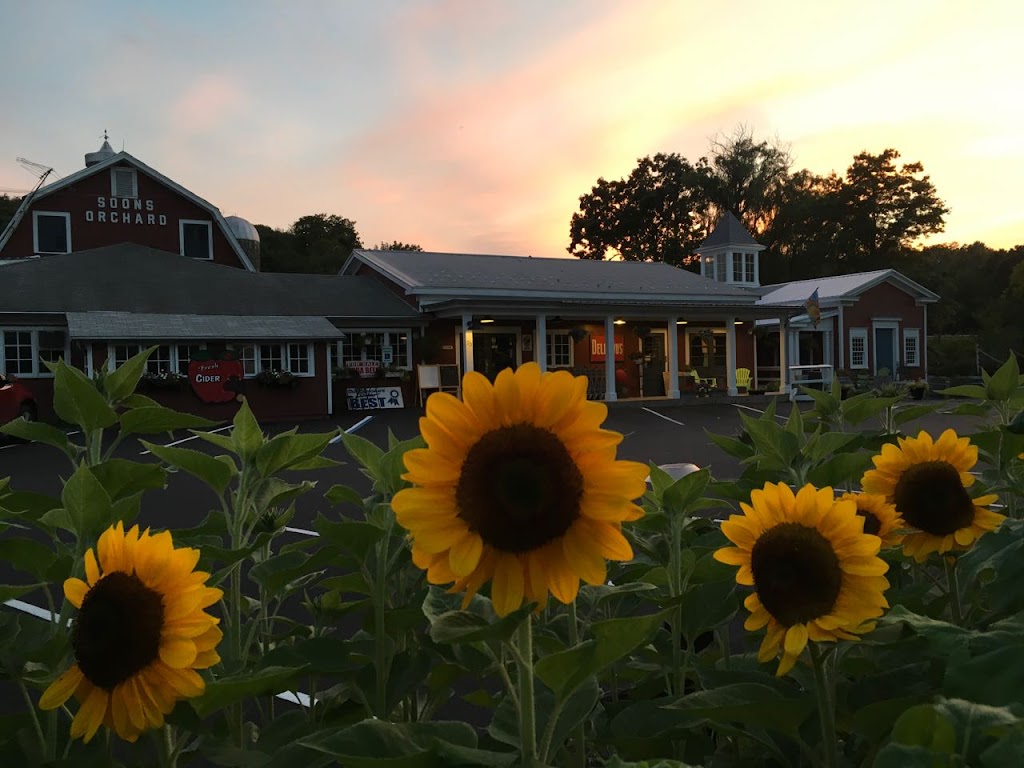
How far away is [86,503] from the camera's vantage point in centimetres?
116

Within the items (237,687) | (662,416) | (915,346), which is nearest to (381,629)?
(237,687)

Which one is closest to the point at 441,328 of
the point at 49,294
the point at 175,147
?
the point at 49,294

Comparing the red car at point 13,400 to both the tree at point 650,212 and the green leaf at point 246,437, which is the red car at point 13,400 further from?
the tree at point 650,212

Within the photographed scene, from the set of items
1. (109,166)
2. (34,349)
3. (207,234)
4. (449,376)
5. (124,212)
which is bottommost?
(449,376)

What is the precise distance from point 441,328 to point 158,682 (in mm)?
22971

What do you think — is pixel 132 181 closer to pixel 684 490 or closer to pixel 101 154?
pixel 101 154

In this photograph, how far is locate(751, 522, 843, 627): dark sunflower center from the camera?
3.41 ft

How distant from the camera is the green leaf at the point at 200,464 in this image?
4.30ft

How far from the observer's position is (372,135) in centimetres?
2380

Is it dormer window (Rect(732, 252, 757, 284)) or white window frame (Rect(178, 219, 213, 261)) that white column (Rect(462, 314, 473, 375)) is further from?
dormer window (Rect(732, 252, 757, 284))

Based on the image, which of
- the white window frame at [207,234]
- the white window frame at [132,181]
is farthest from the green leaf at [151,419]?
the white window frame at [132,181]

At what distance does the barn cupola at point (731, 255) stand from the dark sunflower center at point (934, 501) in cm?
3352

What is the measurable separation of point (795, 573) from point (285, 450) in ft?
3.12

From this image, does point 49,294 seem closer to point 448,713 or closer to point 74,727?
point 448,713
